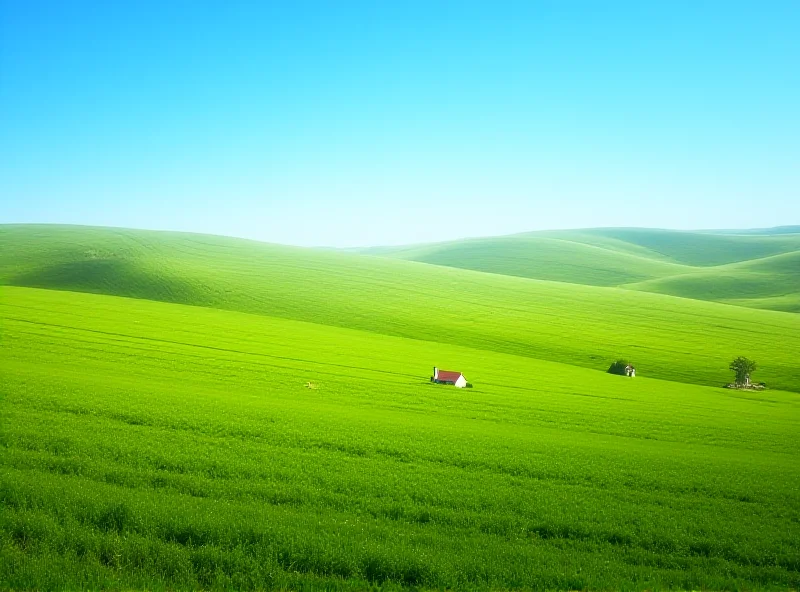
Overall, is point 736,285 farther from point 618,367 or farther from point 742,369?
point 618,367

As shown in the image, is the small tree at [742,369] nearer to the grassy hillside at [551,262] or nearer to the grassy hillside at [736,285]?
the grassy hillside at [736,285]

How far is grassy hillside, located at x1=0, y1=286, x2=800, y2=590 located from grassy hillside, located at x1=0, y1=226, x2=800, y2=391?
22.2 metres

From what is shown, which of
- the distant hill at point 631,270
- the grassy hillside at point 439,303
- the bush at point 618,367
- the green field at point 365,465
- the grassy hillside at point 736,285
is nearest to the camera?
the green field at point 365,465

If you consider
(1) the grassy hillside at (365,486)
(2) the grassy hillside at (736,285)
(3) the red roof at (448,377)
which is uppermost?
(2) the grassy hillside at (736,285)

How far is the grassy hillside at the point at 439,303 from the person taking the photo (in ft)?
164

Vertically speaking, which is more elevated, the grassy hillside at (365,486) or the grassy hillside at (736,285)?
the grassy hillside at (736,285)

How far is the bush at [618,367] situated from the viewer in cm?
4300

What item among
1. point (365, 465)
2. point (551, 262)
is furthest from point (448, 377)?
point (551, 262)

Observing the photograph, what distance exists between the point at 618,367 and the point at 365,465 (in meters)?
35.9

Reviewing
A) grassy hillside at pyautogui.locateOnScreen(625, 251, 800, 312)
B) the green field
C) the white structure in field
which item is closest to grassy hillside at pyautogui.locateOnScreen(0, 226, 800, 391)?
the green field

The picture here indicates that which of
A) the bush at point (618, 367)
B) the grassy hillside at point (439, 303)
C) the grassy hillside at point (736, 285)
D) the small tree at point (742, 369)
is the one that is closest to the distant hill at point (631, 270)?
the grassy hillside at point (736, 285)

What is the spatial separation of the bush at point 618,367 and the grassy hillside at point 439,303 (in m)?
1.82

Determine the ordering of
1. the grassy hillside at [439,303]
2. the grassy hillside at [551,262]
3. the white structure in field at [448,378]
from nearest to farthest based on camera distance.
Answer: the white structure in field at [448,378] → the grassy hillside at [439,303] → the grassy hillside at [551,262]

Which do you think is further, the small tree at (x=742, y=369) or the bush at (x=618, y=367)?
the bush at (x=618, y=367)
